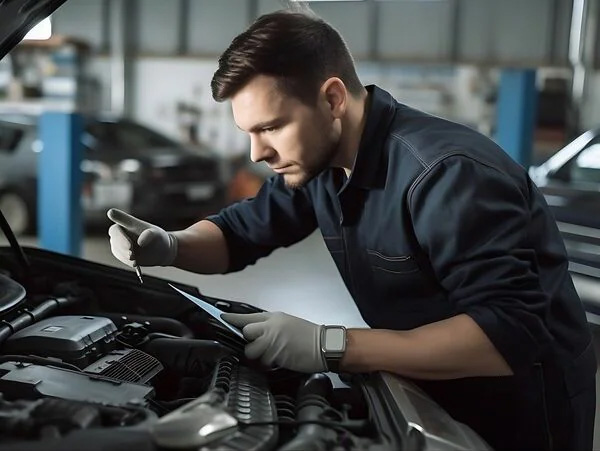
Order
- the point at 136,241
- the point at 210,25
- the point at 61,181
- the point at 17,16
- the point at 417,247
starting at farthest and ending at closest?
the point at 210,25 → the point at 61,181 → the point at 136,241 → the point at 17,16 → the point at 417,247

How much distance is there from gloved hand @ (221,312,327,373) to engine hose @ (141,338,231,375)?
0.35 feet

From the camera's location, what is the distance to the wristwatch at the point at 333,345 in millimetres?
1221

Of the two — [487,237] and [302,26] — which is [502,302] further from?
[302,26]

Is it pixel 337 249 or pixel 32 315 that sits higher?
pixel 337 249

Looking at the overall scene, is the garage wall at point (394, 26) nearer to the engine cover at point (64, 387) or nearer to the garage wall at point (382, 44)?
the garage wall at point (382, 44)

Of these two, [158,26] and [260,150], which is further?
[158,26]

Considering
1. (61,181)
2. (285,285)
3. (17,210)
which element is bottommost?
(285,285)

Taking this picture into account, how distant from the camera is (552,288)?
4.44ft

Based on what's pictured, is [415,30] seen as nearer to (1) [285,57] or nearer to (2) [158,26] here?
(2) [158,26]

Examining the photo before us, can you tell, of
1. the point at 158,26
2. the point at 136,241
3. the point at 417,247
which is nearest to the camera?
the point at 417,247

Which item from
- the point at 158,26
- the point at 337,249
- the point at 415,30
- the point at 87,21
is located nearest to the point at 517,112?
the point at 337,249

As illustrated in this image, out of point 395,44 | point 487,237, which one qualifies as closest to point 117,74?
point 395,44

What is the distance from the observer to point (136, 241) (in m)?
1.58

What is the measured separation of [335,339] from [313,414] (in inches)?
6.3
